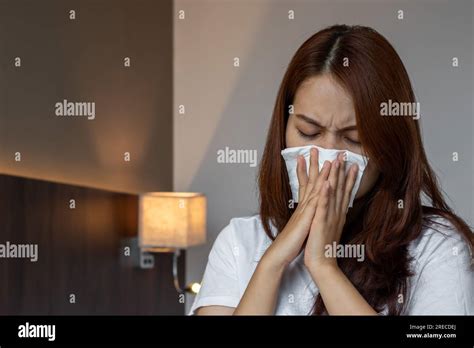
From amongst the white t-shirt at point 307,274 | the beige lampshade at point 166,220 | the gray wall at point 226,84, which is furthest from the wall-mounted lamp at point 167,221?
the white t-shirt at point 307,274

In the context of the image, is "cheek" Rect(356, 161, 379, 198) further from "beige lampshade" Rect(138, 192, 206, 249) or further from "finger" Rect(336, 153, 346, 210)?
"beige lampshade" Rect(138, 192, 206, 249)

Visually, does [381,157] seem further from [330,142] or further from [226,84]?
[226,84]

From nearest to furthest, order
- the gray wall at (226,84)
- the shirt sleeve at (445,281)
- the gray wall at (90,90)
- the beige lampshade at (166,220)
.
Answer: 1. the shirt sleeve at (445,281)
2. the gray wall at (90,90)
3. the beige lampshade at (166,220)
4. the gray wall at (226,84)

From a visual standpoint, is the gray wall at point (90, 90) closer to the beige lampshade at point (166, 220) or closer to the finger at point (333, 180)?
the beige lampshade at point (166, 220)

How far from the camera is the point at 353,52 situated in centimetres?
84

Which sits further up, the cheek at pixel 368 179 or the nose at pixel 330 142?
the nose at pixel 330 142

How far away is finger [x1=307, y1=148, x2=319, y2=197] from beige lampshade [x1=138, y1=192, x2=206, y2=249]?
113 centimetres

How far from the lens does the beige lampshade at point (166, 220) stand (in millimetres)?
1924

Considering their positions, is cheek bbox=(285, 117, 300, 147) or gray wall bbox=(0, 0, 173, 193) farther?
gray wall bbox=(0, 0, 173, 193)

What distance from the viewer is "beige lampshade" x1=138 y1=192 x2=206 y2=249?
1924mm

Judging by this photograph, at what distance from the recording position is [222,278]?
88 cm

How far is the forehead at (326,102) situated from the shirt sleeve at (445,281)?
169 mm

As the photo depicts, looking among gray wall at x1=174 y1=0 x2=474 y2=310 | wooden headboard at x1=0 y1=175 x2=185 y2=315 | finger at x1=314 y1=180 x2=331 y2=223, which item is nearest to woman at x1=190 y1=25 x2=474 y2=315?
finger at x1=314 y1=180 x2=331 y2=223
